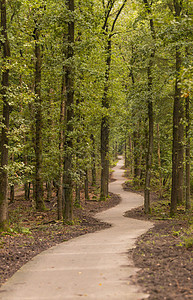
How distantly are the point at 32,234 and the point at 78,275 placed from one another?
6.11 m

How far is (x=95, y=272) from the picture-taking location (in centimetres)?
696

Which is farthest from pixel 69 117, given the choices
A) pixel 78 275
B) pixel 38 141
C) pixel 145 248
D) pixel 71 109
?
pixel 78 275

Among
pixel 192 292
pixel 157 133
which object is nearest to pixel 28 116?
pixel 157 133

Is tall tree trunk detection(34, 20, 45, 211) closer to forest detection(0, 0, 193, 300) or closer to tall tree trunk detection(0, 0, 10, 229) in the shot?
forest detection(0, 0, 193, 300)

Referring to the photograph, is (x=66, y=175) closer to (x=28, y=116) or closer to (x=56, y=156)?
(x=56, y=156)

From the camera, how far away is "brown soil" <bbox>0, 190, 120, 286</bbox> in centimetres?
866

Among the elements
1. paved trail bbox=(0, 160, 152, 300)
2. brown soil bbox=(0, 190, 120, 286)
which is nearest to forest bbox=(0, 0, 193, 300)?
brown soil bbox=(0, 190, 120, 286)

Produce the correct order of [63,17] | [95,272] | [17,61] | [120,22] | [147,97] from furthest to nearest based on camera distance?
[120,22], [147,97], [63,17], [17,61], [95,272]

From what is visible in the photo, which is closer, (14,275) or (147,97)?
(14,275)

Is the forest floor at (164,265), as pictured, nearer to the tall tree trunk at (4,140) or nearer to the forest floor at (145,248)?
the forest floor at (145,248)

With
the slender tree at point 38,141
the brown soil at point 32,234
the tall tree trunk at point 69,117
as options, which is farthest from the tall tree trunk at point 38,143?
the tall tree trunk at point 69,117

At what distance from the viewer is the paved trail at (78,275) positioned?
5777 millimetres

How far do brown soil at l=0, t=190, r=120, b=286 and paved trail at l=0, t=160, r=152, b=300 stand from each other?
1.48 feet

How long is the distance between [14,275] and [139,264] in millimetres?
2838
